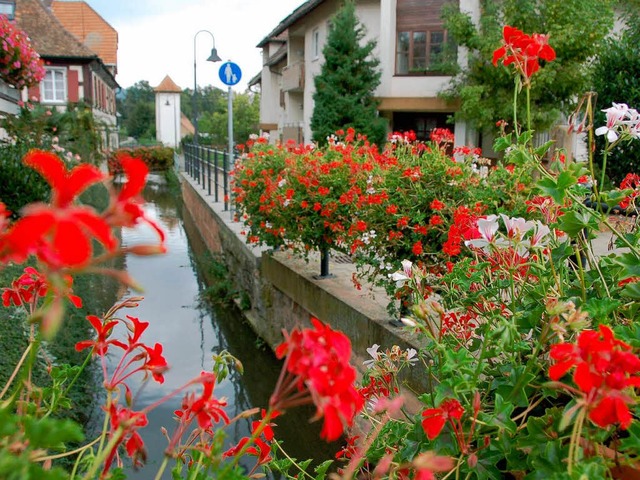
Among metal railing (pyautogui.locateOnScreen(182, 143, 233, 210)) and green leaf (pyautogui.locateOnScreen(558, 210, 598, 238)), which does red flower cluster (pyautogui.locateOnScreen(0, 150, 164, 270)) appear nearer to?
green leaf (pyautogui.locateOnScreen(558, 210, 598, 238))

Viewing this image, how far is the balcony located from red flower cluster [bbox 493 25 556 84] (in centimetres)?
2099

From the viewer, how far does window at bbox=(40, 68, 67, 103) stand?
25.7 metres

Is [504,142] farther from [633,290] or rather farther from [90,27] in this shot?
[90,27]

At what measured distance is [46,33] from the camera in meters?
25.4

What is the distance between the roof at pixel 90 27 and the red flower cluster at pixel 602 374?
3958 centimetres

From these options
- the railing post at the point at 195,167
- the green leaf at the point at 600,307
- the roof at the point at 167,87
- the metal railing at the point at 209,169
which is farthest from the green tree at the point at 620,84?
the roof at the point at 167,87

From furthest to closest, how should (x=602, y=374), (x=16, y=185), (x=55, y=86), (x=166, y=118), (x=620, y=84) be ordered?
(x=166, y=118) → (x=55, y=86) → (x=620, y=84) → (x=16, y=185) → (x=602, y=374)

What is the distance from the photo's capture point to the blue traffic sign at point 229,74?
1366 cm

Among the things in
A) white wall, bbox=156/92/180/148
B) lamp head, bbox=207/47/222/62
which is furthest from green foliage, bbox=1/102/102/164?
white wall, bbox=156/92/180/148

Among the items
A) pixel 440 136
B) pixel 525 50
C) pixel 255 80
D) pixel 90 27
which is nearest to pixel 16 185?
pixel 440 136

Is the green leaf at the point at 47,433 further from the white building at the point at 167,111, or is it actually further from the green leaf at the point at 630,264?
the white building at the point at 167,111

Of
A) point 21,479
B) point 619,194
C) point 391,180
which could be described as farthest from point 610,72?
point 21,479

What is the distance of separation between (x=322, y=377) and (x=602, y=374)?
1.31 feet

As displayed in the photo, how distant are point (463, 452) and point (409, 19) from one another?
57.8 ft
